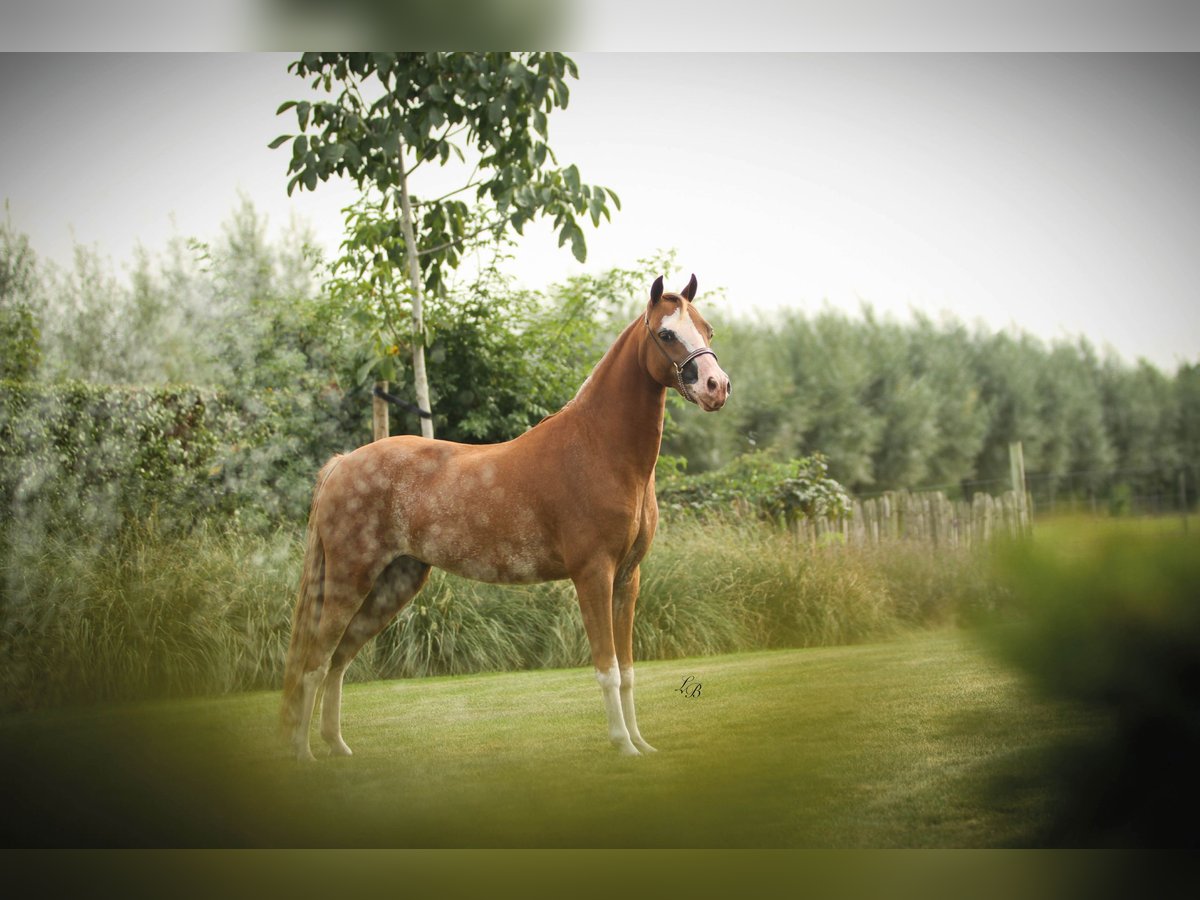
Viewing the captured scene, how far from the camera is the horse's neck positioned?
312 cm

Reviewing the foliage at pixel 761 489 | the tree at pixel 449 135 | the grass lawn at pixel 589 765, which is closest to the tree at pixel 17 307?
the tree at pixel 449 135

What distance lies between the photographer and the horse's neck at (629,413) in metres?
3.12

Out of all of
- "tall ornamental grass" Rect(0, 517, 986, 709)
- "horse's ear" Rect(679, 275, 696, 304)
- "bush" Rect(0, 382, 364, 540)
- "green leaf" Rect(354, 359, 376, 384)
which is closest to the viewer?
"horse's ear" Rect(679, 275, 696, 304)

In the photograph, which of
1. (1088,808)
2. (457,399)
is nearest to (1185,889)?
(1088,808)

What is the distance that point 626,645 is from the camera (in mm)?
3227

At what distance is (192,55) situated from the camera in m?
3.75

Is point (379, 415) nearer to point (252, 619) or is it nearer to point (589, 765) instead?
point (252, 619)

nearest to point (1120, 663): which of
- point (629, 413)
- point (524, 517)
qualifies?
point (629, 413)

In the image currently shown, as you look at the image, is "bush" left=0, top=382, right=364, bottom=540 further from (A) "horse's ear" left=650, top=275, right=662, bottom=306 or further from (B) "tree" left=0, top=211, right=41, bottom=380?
(A) "horse's ear" left=650, top=275, right=662, bottom=306

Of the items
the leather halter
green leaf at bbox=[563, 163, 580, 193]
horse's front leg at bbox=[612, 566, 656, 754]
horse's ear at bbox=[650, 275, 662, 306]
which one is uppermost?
green leaf at bbox=[563, 163, 580, 193]

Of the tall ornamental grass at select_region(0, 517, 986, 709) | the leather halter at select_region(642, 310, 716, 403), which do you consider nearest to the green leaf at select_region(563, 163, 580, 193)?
the leather halter at select_region(642, 310, 716, 403)

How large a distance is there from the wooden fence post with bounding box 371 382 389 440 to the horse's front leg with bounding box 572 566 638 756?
130 cm

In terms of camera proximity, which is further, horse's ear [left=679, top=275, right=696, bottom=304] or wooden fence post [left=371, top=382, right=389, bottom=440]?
wooden fence post [left=371, top=382, right=389, bottom=440]

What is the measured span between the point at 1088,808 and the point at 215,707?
2.93m
